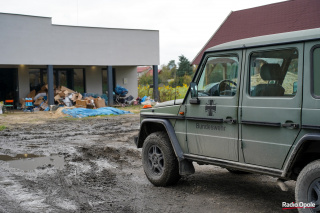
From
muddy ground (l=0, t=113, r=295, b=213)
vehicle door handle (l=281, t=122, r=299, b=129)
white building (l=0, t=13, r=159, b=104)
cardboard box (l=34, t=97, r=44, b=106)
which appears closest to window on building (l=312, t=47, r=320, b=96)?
vehicle door handle (l=281, t=122, r=299, b=129)

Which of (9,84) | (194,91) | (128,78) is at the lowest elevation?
(194,91)

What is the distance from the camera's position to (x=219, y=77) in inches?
230

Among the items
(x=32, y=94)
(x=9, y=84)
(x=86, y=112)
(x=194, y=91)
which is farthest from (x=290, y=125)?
(x=9, y=84)

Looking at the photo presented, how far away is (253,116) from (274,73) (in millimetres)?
607

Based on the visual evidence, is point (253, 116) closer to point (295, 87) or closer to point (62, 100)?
point (295, 87)

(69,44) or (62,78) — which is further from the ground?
(69,44)

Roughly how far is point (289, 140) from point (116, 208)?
2505 mm

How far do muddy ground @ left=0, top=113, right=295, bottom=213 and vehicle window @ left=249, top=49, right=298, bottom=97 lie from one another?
160 centimetres

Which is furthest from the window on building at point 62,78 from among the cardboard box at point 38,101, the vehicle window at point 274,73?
the vehicle window at point 274,73

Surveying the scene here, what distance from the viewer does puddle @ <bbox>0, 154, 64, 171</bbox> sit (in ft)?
29.1

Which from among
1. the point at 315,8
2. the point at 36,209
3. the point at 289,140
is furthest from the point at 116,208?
the point at 315,8

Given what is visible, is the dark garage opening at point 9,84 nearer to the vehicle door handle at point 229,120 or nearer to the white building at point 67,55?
the white building at point 67,55

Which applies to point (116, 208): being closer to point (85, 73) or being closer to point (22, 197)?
point (22, 197)

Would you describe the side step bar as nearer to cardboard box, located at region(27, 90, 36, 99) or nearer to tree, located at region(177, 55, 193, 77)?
cardboard box, located at region(27, 90, 36, 99)
